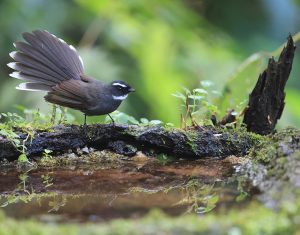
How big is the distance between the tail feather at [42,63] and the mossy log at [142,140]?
792 mm

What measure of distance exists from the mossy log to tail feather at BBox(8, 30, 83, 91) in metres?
0.79

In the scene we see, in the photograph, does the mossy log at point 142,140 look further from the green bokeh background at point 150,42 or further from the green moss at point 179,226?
the green bokeh background at point 150,42

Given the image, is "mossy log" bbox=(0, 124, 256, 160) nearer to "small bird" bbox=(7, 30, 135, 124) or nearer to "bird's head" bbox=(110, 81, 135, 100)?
"small bird" bbox=(7, 30, 135, 124)

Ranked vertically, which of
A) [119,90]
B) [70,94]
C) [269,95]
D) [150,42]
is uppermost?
[150,42]

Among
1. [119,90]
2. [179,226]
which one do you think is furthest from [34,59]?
[179,226]

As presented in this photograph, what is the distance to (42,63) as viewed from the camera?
17.0 feet

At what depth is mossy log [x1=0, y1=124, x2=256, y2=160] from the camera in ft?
14.4

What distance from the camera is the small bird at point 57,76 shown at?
5.05 meters

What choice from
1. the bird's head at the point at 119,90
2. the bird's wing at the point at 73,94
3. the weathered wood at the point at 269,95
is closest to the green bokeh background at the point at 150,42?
the bird's head at the point at 119,90

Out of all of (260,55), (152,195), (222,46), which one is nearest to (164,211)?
(152,195)

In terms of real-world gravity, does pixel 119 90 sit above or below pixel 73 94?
above

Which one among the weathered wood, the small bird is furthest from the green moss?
the small bird

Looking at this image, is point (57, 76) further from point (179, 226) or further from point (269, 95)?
point (179, 226)

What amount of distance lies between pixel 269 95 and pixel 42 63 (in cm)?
180
